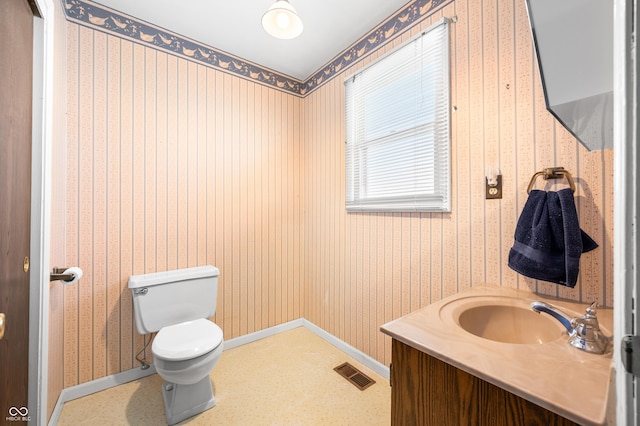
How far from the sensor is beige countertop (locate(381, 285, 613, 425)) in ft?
1.81

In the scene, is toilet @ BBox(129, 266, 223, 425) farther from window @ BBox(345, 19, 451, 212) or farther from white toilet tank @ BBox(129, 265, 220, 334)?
window @ BBox(345, 19, 451, 212)

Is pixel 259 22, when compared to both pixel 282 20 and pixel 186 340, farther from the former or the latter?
pixel 186 340

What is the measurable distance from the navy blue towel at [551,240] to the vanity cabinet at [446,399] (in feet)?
1.96

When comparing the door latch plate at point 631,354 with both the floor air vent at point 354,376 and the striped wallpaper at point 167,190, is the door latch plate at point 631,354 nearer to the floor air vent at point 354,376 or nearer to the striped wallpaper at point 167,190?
the floor air vent at point 354,376

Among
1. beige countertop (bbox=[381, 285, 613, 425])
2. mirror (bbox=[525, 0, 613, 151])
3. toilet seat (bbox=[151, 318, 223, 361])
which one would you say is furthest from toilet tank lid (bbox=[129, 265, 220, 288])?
mirror (bbox=[525, 0, 613, 151])

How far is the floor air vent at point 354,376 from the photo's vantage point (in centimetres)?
177

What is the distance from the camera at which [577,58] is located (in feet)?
2.16

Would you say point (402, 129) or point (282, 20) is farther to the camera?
point (402, 129)

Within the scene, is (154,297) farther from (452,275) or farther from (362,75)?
(362,75)

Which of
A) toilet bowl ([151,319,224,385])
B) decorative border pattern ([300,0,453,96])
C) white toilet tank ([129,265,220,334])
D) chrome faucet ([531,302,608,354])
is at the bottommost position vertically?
toilet bowl ([151,319,224,385])

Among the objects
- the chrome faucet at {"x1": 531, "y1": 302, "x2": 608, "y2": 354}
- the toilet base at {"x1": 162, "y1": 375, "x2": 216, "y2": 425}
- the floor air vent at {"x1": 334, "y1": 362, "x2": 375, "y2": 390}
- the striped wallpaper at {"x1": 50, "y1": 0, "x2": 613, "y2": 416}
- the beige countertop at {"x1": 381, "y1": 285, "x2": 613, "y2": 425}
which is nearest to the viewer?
the beige countertop at {"x1": 381, "y1": 285, "x2": 613, "y2": 425}

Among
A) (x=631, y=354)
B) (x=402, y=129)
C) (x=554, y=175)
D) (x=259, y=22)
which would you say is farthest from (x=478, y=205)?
(x=259, y=22)

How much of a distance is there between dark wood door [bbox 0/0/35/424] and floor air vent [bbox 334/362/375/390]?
160cm

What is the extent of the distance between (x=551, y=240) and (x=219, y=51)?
8.40ft
